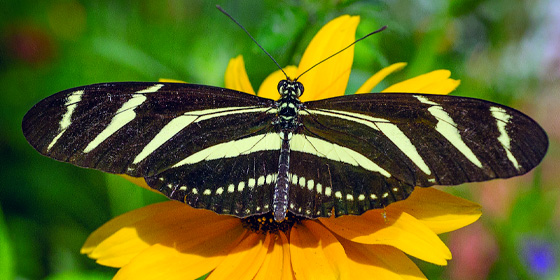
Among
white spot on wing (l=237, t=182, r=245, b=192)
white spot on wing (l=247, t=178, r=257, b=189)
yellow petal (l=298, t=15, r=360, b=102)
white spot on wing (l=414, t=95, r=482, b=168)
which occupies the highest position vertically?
yellow petal (l=298, t=15, r=360, b=102)

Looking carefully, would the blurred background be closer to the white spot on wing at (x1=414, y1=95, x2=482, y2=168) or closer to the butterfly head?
the butterfly head

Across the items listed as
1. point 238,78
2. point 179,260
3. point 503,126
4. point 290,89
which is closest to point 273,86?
point 238,78

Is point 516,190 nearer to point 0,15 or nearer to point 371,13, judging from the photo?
point 371,13

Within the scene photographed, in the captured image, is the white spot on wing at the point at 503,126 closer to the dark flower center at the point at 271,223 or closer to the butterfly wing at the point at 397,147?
the butterfly wing at the point at 397,147

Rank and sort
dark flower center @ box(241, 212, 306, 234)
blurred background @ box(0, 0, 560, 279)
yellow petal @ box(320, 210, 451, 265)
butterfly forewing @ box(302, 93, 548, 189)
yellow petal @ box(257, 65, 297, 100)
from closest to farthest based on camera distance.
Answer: butterfly forewing @ box(302, 93, 548, 189) → yellow petal @ box(320, 210, 451, 265) → dark flower center @ box(241, 212, 306, 234) → yellow petal @ box(257, 65, 297, 100) → blurred background @ box(0, 0, 560, 279)

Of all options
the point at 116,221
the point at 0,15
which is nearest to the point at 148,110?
the point at 116,221

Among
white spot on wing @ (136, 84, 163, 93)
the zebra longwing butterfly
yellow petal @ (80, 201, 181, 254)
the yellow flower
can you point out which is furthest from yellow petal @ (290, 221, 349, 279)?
white spot on wing @ (136, 84, 163, 93)

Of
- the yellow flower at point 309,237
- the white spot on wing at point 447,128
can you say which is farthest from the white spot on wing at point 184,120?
the white spot on wing at point 447,128
